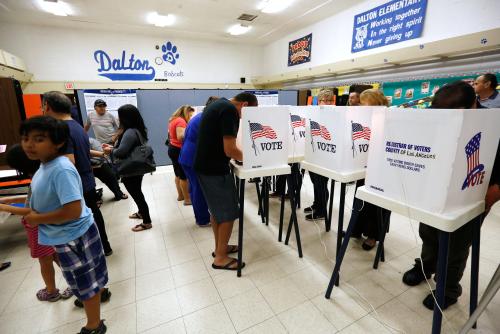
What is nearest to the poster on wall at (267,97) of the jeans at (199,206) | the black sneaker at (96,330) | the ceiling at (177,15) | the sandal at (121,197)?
the ceiling at (177,15)

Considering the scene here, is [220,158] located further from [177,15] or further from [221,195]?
[177,15]

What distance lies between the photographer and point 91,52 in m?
6.30

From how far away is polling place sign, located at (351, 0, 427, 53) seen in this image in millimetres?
3869

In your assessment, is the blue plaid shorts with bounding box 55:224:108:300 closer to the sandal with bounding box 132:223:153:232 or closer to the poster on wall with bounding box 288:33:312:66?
the sandal with bounding box 132:223:153:232

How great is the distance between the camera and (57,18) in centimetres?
534

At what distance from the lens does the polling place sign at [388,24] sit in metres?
3.87

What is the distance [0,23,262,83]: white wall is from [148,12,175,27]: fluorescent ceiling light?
1133 mm

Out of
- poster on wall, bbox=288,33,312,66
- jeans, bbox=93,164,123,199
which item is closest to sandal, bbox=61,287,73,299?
jeans, bbox=93,164,123,199

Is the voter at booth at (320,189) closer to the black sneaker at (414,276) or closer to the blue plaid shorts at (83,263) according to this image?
the black sneaker at (414,276)

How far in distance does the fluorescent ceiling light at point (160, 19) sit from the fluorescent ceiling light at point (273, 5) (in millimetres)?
2101

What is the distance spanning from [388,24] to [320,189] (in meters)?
3.65

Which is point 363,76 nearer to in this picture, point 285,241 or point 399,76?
point 399,76

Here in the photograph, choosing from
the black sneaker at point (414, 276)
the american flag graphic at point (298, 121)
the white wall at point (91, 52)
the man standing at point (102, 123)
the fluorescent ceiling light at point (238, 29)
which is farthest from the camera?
the fluorescent ceiling light at point (238, 29)

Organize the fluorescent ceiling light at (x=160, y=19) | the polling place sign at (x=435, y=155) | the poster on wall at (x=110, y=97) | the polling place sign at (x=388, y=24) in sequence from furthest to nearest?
the fluorescent ceiling light at (x=160, y=19), the poster on wall at (x=110, y=97), the polling place sign at (x=388, y=24), the polling place sign at (x=435, y=155)
